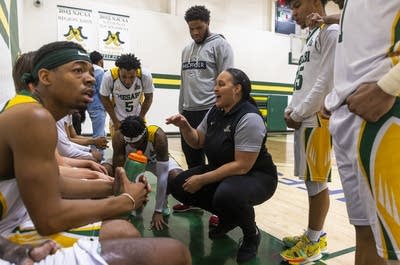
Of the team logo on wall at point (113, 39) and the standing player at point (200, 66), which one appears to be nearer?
the standing player at point (200, 66)

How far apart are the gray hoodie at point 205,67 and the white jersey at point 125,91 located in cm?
101

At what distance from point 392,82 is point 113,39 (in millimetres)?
8035

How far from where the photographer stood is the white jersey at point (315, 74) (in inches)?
79.4

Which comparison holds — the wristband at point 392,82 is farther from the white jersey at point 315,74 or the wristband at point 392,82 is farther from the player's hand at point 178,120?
the player's hand at point 178,120

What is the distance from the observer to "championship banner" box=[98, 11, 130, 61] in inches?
321

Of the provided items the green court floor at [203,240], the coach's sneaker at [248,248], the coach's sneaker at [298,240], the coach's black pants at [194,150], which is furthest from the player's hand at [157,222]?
the coach's sneaker at [298,240]

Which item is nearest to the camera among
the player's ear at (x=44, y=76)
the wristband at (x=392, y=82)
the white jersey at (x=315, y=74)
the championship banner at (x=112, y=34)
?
the wristband at (x=392, y=82)

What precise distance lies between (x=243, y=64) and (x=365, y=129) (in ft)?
30.4

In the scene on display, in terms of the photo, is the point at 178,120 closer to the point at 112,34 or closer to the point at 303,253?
the point at 303,253

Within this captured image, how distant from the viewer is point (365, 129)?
3.69 ft

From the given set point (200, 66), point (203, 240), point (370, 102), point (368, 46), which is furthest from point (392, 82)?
point (200, 66)

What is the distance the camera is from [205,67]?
3.15 meters

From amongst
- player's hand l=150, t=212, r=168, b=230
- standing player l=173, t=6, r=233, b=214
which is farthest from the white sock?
standing player l=173, t=6, r=233, b=214

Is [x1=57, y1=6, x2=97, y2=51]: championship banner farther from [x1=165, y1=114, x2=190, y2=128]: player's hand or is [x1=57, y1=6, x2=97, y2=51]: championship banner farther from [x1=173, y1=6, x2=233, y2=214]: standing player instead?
[x1=165, y1=114, x2=190, y2=128]: player's hand
